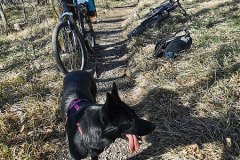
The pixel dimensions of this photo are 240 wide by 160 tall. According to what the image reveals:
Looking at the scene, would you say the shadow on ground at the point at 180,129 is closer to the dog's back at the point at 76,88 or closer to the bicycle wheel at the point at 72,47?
the dog's back at the point at 76,88

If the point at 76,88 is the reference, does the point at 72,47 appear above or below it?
below

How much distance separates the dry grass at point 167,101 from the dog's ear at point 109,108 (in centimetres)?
140

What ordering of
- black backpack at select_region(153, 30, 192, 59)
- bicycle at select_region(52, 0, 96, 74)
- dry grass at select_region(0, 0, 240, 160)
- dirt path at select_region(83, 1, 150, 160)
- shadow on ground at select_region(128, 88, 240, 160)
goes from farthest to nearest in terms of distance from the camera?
black backpack at select_region(153, 30, 192, 59) → bicycle at select_region(52, 0, 96, 74) → dirt path at select_region(83, 1, 150, 160) → dry grass at select_region(0, 0, 240, 160) → shadow on ground at select_region(128, 88, 240, 160)

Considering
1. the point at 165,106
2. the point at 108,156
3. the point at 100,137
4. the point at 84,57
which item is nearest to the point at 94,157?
the point at 108,156

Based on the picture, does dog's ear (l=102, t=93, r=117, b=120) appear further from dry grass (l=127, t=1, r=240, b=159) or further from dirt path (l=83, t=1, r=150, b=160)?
dirt path (l=83, t=1, r=150, b=160)

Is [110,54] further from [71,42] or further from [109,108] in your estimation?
[109,108]

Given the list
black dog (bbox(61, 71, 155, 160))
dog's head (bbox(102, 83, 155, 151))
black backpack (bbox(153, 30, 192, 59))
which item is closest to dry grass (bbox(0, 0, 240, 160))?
black backpack (bbox(153, 30, 192, 59))

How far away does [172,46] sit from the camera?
21.7ft

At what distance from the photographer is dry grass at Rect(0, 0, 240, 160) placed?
405 centimetres

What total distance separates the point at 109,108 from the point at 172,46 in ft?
13.5

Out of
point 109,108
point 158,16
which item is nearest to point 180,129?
point 109,108

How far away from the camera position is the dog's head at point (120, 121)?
2.81m

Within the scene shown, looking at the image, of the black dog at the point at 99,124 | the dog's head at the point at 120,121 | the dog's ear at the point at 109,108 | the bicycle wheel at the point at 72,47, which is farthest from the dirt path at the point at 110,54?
the dog's ear at the point at 109,108

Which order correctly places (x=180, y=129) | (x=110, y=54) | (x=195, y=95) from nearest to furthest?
(x=180, y=129) < (x=195, y=95) < (x=110, y=54)
